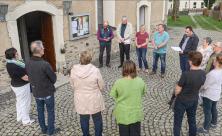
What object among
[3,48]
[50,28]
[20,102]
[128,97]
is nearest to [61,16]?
[50,28]

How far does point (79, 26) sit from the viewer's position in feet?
32.4

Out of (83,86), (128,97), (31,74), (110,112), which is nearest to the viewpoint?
(128,97)

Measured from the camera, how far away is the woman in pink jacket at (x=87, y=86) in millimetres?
4633

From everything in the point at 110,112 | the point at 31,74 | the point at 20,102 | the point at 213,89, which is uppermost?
the point at 31,74

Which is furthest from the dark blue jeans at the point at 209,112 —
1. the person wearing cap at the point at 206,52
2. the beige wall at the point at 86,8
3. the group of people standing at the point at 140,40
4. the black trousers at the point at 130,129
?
the beige wall at the point at 86,8

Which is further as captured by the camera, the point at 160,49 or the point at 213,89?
the point at 160,49

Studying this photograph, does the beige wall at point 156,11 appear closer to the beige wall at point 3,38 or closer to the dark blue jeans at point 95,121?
the beige wall at point 3,38

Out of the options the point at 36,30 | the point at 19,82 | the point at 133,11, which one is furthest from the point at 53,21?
the point at 133,11

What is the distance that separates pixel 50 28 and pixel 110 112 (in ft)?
13.6

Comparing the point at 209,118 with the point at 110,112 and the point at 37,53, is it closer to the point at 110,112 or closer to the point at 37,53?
the point at 110,112

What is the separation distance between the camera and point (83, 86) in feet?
15.4

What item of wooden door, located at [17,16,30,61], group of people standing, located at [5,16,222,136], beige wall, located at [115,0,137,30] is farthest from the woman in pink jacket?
beige wall, located at [115,0,137,30]

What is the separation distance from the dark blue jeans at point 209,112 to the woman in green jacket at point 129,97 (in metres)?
1.74

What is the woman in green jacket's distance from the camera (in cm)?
422
